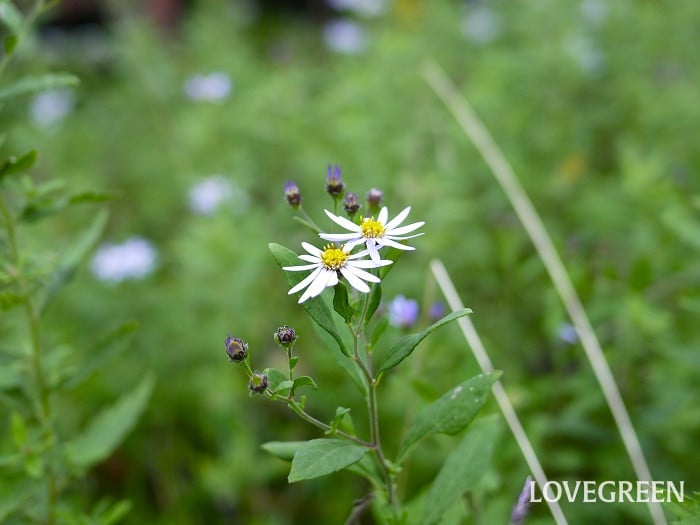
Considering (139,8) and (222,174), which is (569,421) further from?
(139,8)

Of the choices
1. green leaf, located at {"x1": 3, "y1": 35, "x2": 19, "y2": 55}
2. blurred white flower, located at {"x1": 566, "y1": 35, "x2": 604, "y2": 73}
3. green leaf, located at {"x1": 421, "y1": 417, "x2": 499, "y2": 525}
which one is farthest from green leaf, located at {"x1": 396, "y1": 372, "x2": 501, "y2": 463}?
blurred white flower, located at {"x1": 566, "y1": 35, "x2": 604, "y2": 73}

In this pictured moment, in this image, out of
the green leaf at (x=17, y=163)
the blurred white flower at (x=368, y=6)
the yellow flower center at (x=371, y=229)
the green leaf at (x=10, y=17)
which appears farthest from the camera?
the blurred white flower at (x=368, y=6)

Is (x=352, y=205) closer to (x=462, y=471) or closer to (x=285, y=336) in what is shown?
(x=285, y=336)

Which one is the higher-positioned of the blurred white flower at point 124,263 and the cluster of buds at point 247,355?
the blurred white flower at point 124,263

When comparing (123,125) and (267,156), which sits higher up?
(123,125)

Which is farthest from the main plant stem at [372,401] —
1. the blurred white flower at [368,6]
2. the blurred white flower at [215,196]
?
the blurred white flower at [368,6]

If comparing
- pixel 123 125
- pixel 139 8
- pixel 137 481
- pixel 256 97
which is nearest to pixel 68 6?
pixel 139 8

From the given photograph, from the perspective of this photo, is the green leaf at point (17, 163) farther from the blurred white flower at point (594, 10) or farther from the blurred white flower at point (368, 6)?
the blurred white flower at point (368, 6)

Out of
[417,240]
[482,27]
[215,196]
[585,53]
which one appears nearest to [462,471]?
[417,240]
